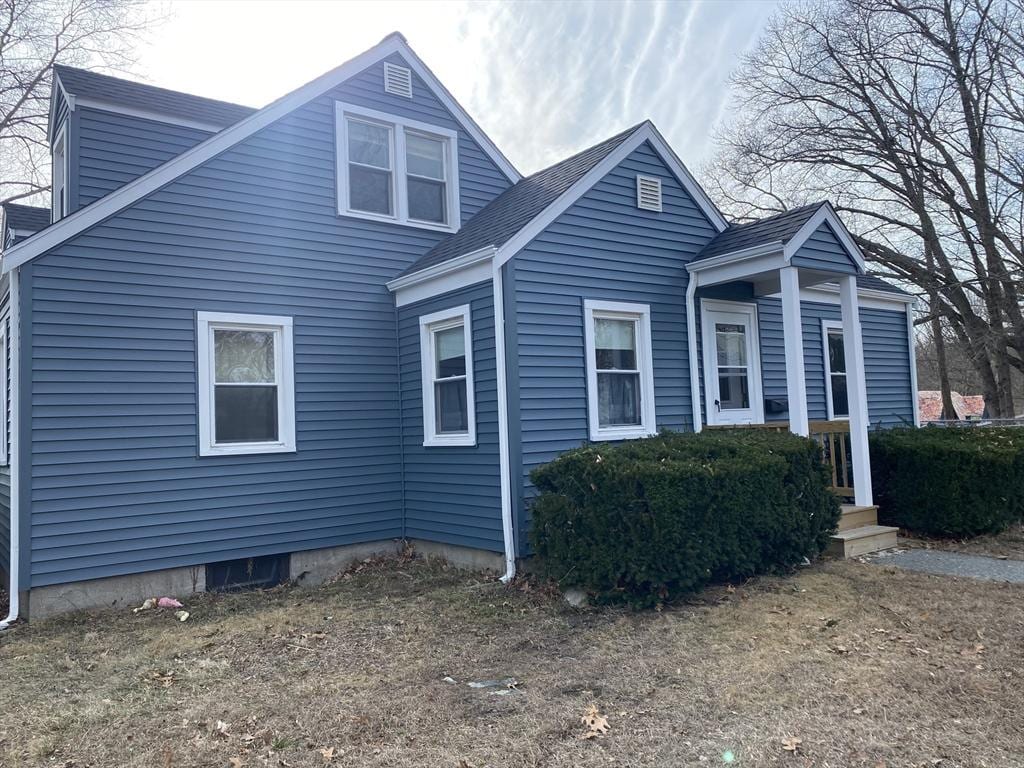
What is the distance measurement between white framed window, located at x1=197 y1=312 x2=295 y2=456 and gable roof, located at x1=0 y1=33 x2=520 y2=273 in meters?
1.36

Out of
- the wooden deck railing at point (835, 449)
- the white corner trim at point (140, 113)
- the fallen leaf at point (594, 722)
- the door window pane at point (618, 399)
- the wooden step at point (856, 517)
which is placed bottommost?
the fallen leaf at point (594, 722)

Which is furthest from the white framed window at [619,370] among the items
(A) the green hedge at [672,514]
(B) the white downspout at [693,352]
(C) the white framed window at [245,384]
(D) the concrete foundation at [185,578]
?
(C) the white framed window at [245,384]

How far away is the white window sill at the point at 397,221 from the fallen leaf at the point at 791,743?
7.24 meters

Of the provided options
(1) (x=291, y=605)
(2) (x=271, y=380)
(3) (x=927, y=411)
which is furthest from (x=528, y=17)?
(3) (x=927, y=411)

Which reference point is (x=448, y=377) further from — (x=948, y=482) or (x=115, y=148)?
(x=948, y=482)

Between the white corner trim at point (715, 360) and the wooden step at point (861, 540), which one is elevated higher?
the white corner trim at point (715, 360)

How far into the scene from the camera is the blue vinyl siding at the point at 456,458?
7.78m

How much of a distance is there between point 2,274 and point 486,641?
19.2 ft

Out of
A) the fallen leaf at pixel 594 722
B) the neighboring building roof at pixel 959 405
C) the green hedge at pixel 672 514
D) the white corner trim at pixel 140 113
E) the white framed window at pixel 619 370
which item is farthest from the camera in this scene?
the neighboring building roof at pixel 959 405

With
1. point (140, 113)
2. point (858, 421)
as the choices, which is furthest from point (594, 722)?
point (140, 113)

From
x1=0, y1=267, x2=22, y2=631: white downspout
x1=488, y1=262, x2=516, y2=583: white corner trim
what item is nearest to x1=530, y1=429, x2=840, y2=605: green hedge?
x1=488, y1=262, x2=516, y2=583: white corner trim

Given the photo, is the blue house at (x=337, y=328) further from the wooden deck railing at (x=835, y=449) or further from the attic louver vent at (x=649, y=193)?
the wooden deck railing at (x=835, y=449)

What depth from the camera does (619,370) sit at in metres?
8.66

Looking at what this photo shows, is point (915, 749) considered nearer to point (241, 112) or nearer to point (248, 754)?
point (248, 754)
